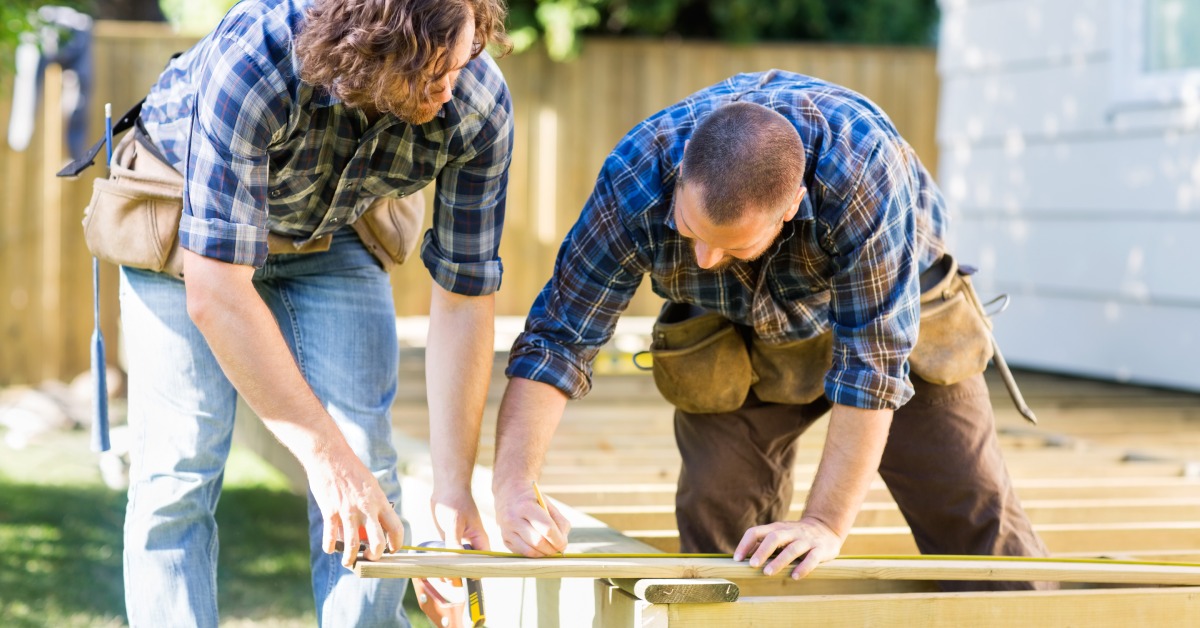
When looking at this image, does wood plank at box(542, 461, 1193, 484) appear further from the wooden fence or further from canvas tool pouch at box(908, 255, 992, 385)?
the wooden fence

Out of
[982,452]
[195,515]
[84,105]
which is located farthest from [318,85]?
[84,105]

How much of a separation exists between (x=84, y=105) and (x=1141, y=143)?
5.25m

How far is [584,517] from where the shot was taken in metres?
2.70

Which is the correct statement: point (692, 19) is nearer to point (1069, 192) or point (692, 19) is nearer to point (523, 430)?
point (1069, 192)

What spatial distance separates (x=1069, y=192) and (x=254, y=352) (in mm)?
4658

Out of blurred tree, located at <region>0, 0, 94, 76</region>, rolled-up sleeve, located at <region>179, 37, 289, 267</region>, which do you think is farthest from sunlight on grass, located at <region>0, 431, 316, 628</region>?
rolled-up sleeve, located at <region>179, 37, 289, 267</region>

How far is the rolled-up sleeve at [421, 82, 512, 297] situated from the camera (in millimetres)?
1989

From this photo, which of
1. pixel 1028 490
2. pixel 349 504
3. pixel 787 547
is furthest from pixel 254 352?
pixel 1028 490

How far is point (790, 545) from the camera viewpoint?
1.92 m

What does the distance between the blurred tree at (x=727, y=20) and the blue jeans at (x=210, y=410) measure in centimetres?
542

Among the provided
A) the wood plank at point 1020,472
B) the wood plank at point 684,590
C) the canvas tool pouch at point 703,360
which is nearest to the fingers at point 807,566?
the wood plank at point 684,590

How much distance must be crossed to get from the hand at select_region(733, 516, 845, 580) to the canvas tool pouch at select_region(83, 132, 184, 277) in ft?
3.44

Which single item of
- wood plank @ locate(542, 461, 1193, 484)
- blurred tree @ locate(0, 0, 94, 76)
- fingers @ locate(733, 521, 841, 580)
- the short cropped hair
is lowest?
wood plank @ locate(542, 461, 1193, 484)

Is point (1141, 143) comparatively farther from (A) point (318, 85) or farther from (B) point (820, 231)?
(A) point (318, 85)
